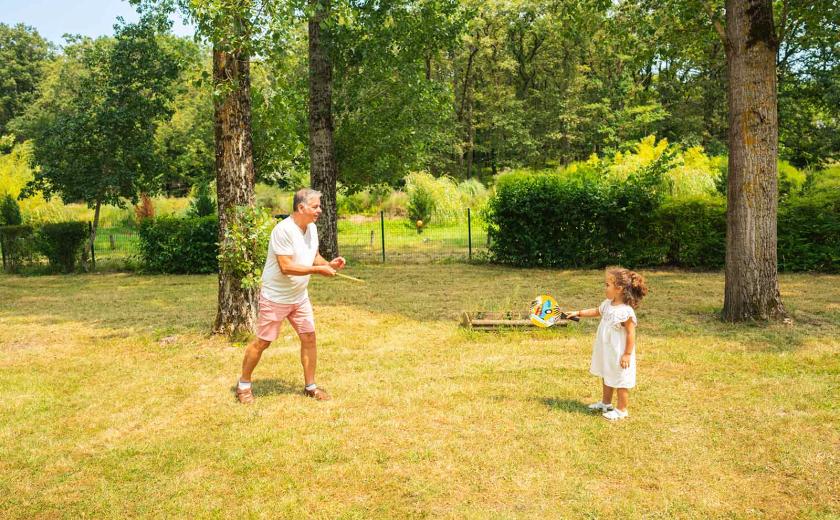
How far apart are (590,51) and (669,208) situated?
3358 cm

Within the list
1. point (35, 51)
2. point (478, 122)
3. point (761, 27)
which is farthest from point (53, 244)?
point (35, 51)

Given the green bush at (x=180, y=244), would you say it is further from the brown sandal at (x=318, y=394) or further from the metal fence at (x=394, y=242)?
the brown sandal at (x=318, y=394)

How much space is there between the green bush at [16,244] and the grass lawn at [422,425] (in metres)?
9.34

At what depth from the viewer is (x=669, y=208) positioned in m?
15.2

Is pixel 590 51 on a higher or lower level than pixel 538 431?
higher

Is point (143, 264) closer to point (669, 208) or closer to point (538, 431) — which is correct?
point (669, 208)

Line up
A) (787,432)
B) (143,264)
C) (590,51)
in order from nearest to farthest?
(787,432) < (143,264) < (590,51)

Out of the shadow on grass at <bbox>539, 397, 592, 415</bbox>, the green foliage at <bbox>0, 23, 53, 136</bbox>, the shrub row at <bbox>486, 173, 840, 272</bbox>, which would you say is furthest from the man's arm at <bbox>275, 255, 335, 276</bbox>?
the green foliage at <bbox>0, 23, 53, 136</bbox>

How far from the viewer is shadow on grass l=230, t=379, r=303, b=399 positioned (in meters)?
6.44

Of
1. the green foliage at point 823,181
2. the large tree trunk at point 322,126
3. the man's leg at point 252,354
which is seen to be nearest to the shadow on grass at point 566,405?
the man's leg at point 252,354

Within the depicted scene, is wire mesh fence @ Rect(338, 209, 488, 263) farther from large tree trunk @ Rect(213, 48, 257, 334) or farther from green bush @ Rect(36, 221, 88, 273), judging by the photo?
large tree trunk @ Rect(213, 48, 257, 334)

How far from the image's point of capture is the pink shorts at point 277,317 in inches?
234

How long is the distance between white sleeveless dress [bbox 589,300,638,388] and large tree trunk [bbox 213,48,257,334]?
4949mm

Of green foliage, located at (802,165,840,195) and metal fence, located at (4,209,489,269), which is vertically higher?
green foliage, located at (802,165,840,195)
